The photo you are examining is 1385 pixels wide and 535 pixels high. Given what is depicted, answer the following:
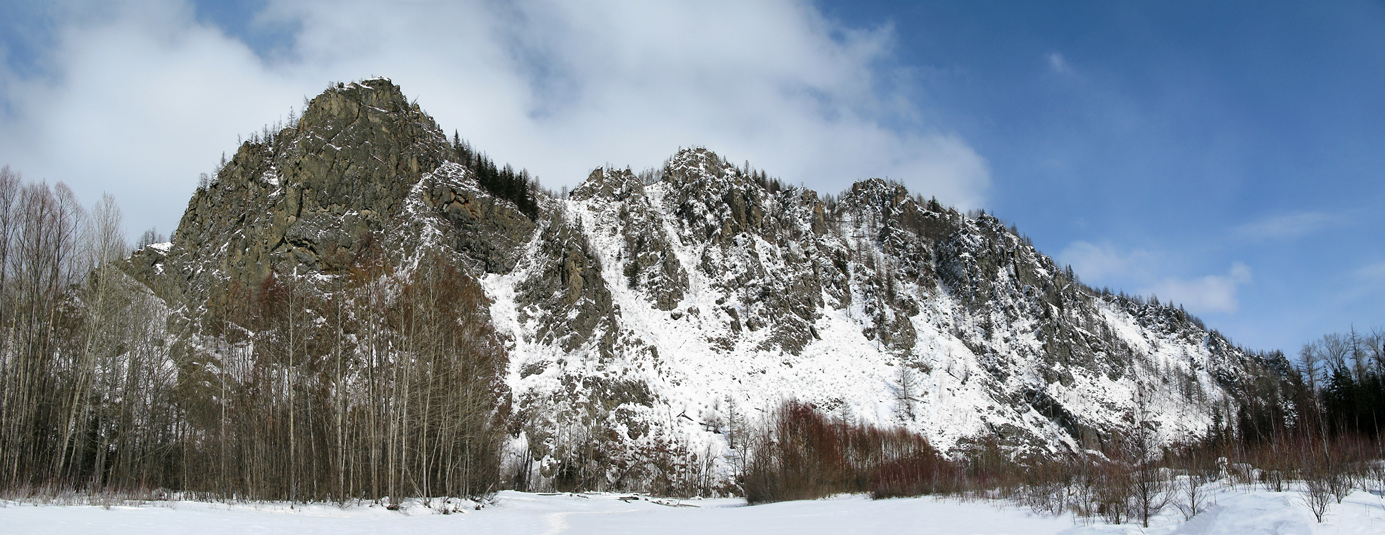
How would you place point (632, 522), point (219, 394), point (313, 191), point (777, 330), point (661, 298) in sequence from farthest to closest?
point (777, 330) < point (661, 298) < point (313, 191) < point (219, 394) < point (632, 522)

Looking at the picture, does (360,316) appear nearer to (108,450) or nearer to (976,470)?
(108,450)

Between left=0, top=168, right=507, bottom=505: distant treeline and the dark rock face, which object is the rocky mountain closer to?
the dark rock face

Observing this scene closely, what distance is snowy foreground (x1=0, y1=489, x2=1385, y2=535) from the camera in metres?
12.8

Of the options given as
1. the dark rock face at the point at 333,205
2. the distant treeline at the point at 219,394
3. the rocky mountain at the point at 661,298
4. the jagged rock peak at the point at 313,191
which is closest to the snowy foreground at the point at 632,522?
the distant treeline at the point at 219,394

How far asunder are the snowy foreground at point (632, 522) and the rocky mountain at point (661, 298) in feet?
73.8

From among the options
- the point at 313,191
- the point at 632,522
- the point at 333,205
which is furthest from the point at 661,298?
the point at 632,522

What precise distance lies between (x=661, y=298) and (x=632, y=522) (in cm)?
4190

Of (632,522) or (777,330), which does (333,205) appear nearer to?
(777,330)

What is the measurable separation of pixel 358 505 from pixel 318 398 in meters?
8.68

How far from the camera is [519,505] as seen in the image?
32.5m

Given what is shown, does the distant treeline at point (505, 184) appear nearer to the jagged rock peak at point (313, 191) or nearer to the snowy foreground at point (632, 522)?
the jagged rock peak at point (313, 191)

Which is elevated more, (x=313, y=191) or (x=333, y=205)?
(x=313, y=191)

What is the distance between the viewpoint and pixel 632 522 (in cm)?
2297

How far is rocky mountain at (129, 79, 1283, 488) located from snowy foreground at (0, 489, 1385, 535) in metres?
22.5
